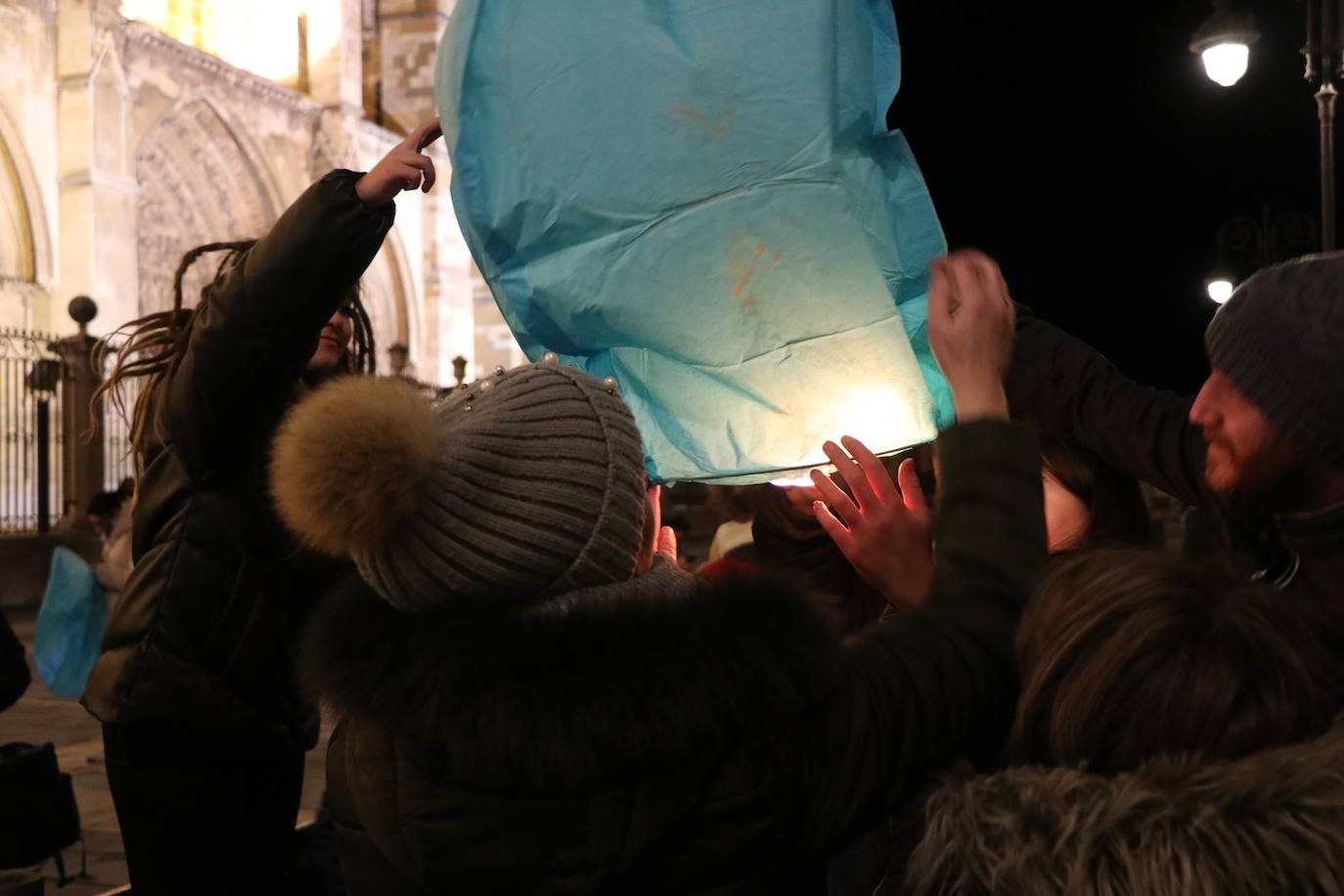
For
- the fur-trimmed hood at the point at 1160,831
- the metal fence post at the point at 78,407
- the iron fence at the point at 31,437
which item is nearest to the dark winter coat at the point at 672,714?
the fur-trimmed hood at the point at 1160,831

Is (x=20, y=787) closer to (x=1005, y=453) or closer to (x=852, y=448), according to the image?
(x=852, y=448)

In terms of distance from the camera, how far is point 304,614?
7.34 ft

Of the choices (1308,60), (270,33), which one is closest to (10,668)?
(1308,60)

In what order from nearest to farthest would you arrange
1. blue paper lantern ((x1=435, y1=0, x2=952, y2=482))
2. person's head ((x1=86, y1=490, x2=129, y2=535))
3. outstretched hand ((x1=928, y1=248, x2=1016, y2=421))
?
1. outstretched hand ((x1=928, y1=248, x2=1016, y2=421))
2. blue paper lantern ((x1=435, y1=0, x2=952, y2=482))
3. person's head ((x1=86, y1=490, x2=129, y2=535))

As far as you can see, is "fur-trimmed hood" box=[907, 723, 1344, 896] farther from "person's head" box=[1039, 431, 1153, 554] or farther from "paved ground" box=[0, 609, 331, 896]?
"paved ground" box=[0, 609, 331, 896]

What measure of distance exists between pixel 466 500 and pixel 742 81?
0.77m

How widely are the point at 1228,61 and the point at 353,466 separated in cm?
771

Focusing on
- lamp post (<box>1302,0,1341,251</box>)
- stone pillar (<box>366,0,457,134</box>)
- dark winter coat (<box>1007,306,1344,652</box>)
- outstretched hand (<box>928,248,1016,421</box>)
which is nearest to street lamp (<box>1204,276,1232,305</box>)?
lamp post (<box>1302,0,1341,251</box>)

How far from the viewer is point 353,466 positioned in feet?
3.73

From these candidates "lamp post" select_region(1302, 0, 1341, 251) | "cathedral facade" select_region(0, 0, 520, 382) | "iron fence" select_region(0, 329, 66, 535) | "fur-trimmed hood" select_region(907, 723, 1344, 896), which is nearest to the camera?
"fur-trimmed hood" select_region(907, 723, 1344, 896)

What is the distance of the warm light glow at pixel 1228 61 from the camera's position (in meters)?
7.38

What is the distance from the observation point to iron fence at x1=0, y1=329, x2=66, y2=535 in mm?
12281

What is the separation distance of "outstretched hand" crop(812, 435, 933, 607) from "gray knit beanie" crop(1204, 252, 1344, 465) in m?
0.45

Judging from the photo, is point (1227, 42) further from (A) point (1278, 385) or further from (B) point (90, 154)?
(B) point (90, 154)
